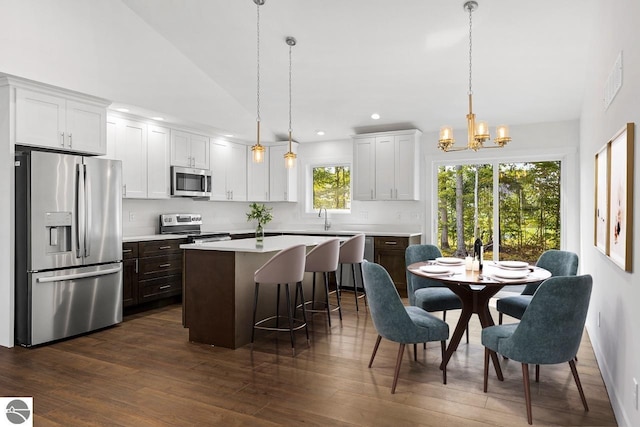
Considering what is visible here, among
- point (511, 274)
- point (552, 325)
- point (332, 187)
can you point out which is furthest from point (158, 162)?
point (552, 325)

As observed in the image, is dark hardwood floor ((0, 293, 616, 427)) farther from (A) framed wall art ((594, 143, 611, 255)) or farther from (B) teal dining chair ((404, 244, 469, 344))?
(A) framed wall art ((594, 143, 611, 255))

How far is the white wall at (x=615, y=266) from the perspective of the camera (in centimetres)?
219

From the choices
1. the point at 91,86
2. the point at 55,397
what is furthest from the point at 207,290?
the point at 91,86

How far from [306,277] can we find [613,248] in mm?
3183

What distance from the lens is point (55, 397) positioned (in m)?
2.85

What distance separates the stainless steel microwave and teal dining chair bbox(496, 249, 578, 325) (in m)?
4.11

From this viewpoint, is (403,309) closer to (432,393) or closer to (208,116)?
(432,393)

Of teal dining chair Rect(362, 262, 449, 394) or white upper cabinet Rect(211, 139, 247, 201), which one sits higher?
white upper cabinet Rect(211, 139, 247, 201)

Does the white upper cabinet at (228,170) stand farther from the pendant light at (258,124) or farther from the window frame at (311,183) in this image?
the window frame at (311,183)

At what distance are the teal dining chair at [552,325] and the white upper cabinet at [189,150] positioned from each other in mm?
4779

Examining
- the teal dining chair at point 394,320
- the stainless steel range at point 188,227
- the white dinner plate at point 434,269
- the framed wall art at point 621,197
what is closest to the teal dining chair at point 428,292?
the white dinner plate at point 434,269

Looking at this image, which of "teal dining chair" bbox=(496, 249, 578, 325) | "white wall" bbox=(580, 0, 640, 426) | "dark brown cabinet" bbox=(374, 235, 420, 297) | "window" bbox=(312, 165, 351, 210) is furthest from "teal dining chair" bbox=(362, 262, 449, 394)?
"window" bbox=(312, 165, 351, 210)

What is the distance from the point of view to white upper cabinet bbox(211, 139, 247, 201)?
662 cm

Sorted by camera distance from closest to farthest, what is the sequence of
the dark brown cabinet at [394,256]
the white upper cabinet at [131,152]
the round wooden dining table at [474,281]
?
the round wooden dining table at [474,281], the white upper cabinet at [131,152], the dark brown cabinet at [394,256]
